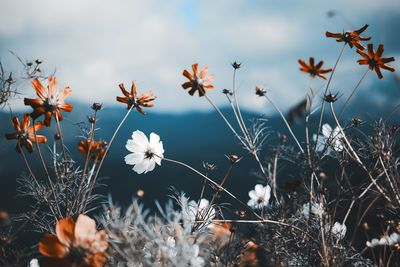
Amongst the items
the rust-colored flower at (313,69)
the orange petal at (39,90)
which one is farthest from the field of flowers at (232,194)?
the rust-colored flower at (313,69)

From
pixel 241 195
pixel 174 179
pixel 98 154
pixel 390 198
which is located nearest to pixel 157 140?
pixel 98 154

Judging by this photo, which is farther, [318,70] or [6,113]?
[318,70]

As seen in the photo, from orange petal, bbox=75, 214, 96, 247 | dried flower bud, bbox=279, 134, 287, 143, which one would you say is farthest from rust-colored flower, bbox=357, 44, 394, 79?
orange petal, bbox=75, 214, 96, 247

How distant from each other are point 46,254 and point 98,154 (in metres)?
0.39

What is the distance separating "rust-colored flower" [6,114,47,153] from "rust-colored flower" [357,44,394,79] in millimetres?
916

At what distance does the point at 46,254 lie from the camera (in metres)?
0.56

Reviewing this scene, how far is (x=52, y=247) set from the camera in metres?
0.58

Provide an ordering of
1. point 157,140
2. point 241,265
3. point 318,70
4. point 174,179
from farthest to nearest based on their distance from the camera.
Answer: point 174,179 < point 318,70 < point 157,140 < point 241,265

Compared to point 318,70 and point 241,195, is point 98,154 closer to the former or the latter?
point 318,70

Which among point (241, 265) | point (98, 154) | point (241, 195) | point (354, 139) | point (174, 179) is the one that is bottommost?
point (174, 179)

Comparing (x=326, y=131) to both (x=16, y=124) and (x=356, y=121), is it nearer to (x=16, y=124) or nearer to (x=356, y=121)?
(x=356, y=121)

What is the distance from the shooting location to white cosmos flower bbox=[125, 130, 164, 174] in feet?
3.82

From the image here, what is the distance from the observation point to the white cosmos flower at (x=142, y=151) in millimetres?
1163

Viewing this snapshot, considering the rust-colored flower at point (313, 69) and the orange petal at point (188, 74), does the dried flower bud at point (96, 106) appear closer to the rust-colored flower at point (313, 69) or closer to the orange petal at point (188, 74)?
the orange petal at point (188, 74)
